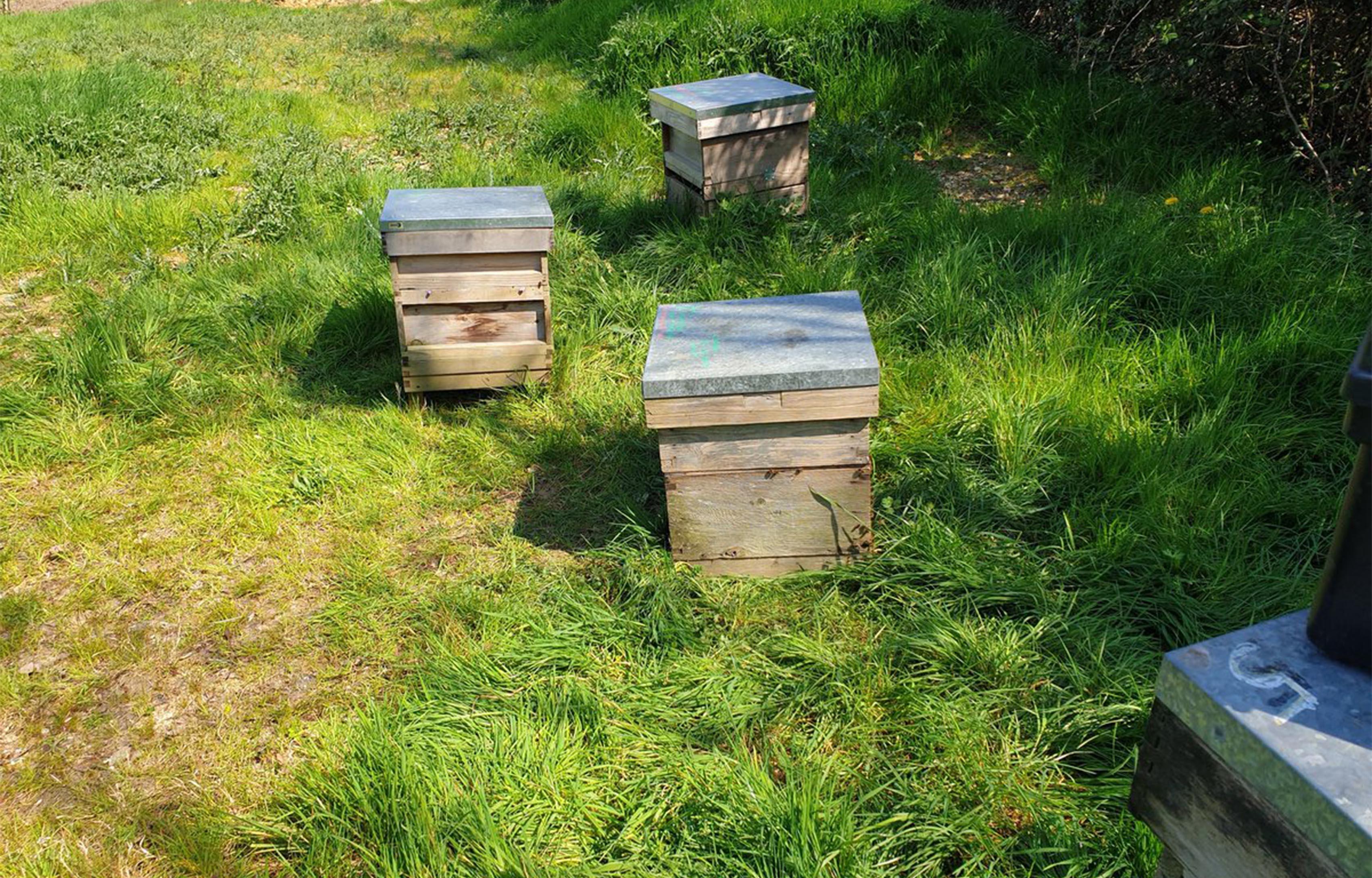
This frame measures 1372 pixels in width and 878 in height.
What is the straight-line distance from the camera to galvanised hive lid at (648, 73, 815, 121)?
4.87 metres

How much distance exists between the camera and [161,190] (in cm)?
619

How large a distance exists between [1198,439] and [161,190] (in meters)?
5.76

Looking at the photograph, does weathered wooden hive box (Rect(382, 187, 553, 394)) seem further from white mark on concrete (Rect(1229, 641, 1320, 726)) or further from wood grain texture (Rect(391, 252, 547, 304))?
white mark on concrete (Rect(1229, 641, 1320, 726))

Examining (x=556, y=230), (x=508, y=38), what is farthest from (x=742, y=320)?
(x=508, y=38)

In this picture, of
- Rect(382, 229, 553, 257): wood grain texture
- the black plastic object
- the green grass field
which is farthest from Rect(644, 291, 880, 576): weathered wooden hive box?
the black plastic object

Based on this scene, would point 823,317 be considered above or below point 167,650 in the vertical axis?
above

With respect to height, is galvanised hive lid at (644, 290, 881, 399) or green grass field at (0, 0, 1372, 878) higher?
galvanised hive lid at (644, 290, 881, 399)

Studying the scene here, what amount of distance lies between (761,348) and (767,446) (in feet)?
0.92

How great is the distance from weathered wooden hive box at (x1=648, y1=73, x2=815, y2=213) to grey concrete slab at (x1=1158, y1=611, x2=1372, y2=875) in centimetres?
399

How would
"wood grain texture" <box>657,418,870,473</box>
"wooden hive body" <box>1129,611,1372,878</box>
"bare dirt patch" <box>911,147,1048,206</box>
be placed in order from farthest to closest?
"bare dirt patch" <box>911,147,1048,206</box> → "wood grain texture" <box>657,418,870,473</box> → "wooden hive body" <box>1129,611,1372,878</box>

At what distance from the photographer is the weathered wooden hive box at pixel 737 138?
16.2ft

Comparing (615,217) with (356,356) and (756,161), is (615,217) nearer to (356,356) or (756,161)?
(756,161)

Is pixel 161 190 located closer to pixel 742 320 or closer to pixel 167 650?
pixel 167 650

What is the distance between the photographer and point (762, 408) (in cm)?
278
